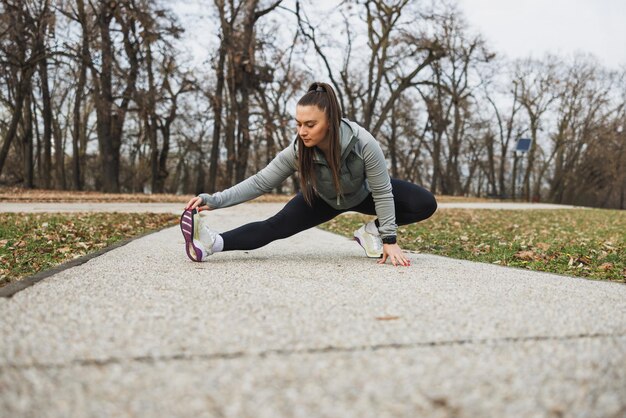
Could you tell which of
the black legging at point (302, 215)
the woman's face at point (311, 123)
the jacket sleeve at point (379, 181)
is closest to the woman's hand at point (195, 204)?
the black legging at point (302, 215)

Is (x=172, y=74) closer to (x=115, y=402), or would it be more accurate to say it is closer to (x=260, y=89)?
(x=260, y=89)

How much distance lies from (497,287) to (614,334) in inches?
42.3

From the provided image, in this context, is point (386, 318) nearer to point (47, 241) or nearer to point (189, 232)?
point (189, 232)

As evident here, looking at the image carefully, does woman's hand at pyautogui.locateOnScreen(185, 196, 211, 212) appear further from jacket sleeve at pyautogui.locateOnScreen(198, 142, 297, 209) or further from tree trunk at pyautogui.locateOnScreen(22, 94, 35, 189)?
tree trunk at pyautogui.locateOnScreen(22, 94, 35, 189)

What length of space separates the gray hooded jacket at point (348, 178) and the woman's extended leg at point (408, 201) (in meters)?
0.24

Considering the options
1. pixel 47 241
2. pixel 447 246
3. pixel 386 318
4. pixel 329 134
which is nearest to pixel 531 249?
pixel 447 246

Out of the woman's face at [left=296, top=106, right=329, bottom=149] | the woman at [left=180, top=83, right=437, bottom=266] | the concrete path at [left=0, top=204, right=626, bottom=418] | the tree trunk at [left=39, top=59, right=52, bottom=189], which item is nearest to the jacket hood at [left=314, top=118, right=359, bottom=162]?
the woman at [left=180, top=83, right=437, bottom=266]

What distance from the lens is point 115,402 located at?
1321mm

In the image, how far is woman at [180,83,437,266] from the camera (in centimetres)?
362

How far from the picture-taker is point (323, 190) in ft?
13.2

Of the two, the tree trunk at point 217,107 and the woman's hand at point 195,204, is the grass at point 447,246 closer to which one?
the woman's hand at point 195,204

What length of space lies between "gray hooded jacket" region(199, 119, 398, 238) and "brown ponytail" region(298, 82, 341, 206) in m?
0.06

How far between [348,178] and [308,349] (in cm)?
232

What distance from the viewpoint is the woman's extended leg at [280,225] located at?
414cm
